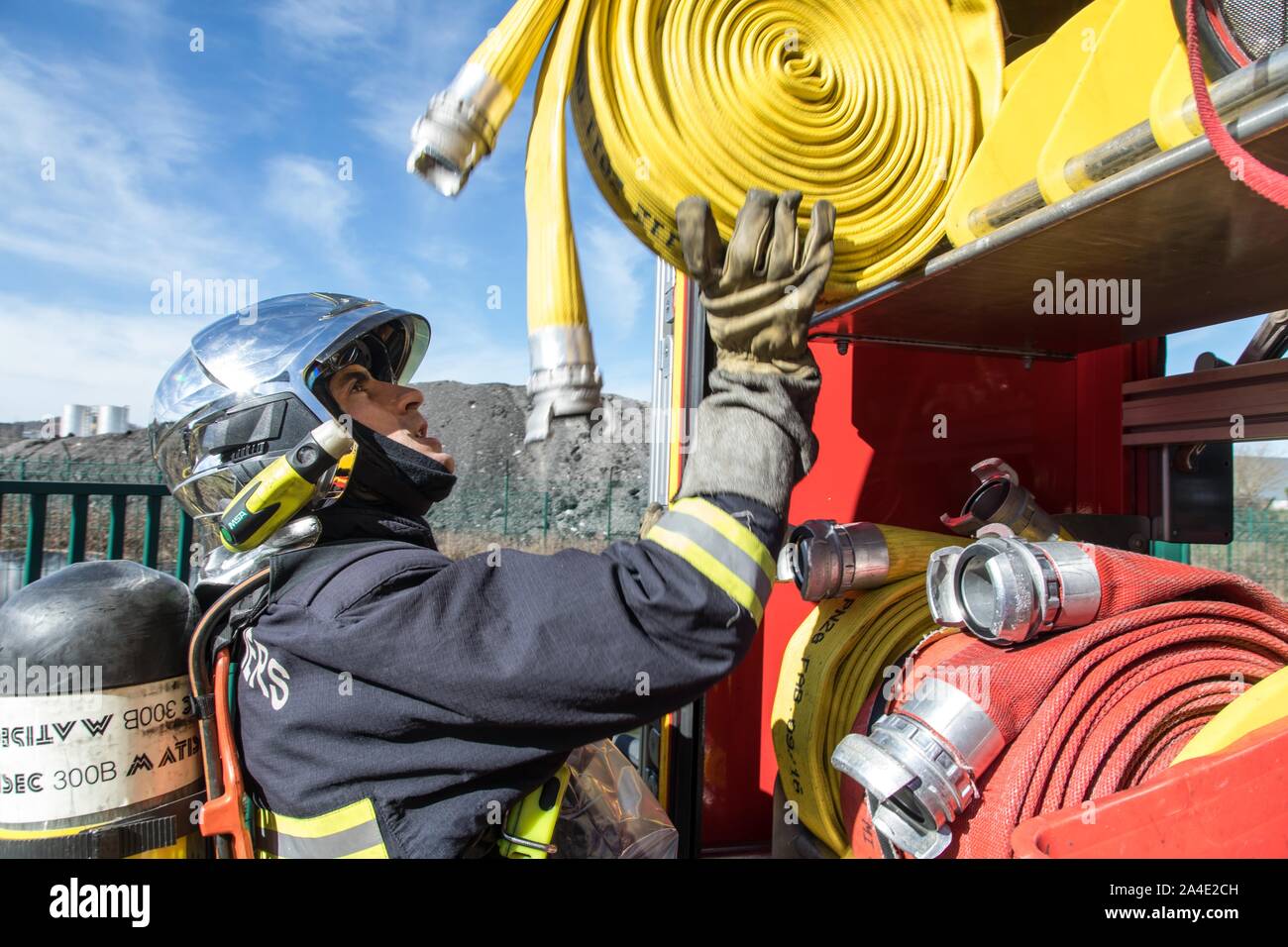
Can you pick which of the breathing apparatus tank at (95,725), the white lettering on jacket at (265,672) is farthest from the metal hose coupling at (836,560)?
the breathing apparatus tank at (95,725)

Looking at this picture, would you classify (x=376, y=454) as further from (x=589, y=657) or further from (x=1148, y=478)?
(x=1148, y=478)

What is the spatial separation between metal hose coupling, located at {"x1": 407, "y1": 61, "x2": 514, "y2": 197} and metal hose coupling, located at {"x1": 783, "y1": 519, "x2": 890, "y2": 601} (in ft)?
3.63

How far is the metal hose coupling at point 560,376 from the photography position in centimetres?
125

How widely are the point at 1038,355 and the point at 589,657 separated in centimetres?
194

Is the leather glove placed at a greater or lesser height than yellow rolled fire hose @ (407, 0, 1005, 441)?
lesser

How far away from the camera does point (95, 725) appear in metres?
1.38

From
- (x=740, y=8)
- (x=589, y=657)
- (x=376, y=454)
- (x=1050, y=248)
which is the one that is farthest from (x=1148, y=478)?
(x=376, y=454)

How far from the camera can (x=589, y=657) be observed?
47.4 inches

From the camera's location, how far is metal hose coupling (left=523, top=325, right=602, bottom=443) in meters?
1.25

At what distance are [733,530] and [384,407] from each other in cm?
104

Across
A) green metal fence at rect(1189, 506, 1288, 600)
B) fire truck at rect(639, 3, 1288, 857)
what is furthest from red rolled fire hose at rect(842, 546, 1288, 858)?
green metal fence at rect(1189, 506, 1288, 600)

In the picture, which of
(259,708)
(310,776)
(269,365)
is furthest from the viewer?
(269,365)

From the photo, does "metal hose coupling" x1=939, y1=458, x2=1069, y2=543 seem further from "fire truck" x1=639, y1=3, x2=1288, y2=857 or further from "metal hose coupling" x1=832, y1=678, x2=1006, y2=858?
"metal hose coupling" x1=832, y1=678, x2=1006, y2=858

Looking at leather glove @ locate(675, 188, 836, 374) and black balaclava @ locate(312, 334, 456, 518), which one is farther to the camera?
black balaclava @ locate(312, 334, 456, 518)
